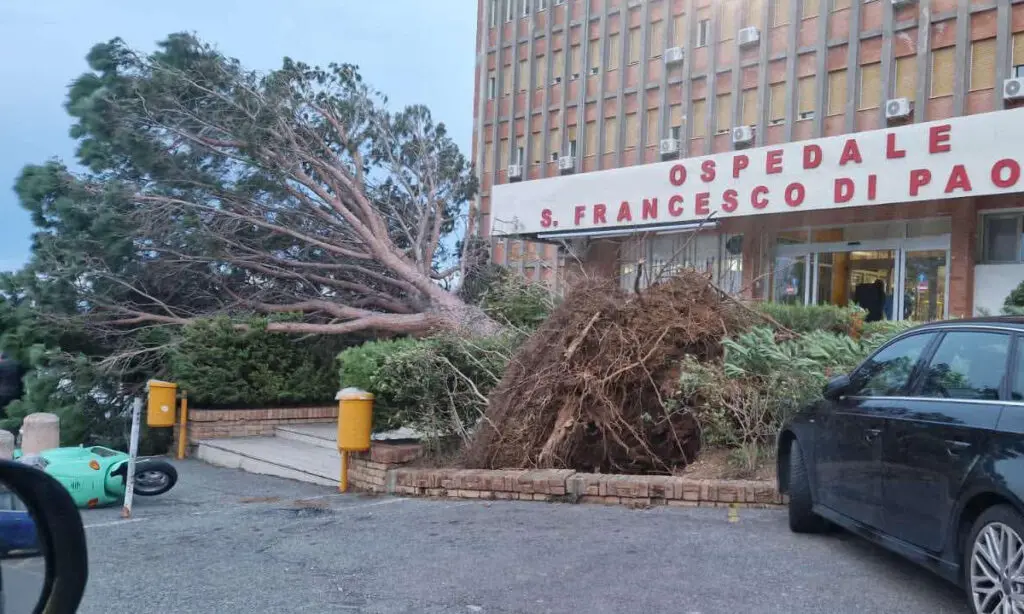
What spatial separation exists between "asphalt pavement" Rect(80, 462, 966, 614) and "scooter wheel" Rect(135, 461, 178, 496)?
132 cm

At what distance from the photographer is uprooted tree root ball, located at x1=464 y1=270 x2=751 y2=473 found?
887cm

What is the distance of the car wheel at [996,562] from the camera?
12.8ft

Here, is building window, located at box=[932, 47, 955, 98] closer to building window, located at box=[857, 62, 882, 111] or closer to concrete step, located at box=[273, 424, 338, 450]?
building window, located at box=[857, 62, 882, 111]

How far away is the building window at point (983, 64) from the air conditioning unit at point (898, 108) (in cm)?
160

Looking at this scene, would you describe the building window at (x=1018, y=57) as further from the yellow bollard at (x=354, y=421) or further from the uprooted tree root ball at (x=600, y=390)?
the yellow bollard at (x=354, y=421)

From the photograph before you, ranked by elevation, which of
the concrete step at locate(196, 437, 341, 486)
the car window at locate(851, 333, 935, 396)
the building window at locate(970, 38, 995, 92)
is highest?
the building window at locate(970, 38, 995, 92)

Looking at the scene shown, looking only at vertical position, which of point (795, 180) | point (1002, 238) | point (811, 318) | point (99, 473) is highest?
point (795, 180)

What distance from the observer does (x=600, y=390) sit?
8773 mm

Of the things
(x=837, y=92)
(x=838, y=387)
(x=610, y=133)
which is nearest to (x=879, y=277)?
(x=837, y=92)

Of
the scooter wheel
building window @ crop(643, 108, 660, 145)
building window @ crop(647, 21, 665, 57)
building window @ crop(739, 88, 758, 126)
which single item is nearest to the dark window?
the scooter wheel

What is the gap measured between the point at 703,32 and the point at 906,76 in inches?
289

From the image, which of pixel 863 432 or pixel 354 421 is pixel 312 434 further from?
pixel 863 432

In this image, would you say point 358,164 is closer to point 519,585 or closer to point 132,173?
point 132,173

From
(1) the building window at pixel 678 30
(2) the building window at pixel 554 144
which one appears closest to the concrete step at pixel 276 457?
(1) the building window at pixel 678 30
